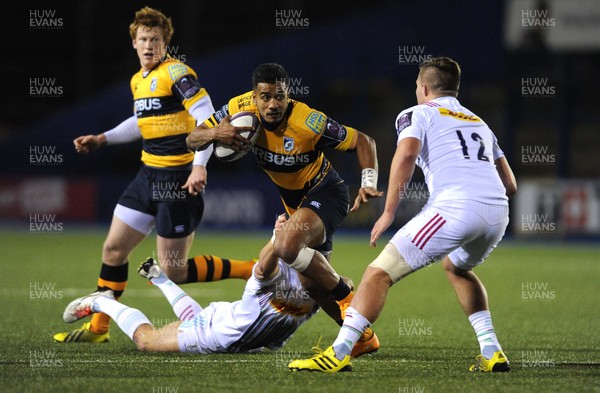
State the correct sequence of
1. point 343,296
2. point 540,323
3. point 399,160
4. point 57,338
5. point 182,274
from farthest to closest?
point 540,323, point 182,274, point 57,338, point 343,296, point 399,160

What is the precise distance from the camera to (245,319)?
19.7 ft

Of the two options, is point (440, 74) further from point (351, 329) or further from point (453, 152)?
point (351, 329)

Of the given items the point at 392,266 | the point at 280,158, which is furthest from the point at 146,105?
the point at 392,266

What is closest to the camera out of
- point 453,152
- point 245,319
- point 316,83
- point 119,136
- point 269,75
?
point 453,152

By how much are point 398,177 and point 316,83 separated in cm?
1943

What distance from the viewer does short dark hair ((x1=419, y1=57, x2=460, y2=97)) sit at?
591cm

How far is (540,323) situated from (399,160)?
3.81 metres

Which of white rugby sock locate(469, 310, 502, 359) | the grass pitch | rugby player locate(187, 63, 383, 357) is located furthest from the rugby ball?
white rugby sock locate(469, 310, 502, 359)

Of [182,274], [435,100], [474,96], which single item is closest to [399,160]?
[435,100]

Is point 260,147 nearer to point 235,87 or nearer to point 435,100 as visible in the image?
point 435,100

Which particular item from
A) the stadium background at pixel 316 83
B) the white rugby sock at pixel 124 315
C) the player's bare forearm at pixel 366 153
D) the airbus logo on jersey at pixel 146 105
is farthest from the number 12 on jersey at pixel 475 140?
the stadium background at pixel 316 83

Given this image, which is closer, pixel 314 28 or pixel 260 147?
pixel 260 147

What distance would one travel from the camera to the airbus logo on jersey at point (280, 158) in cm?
670

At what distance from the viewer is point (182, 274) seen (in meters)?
7.59
